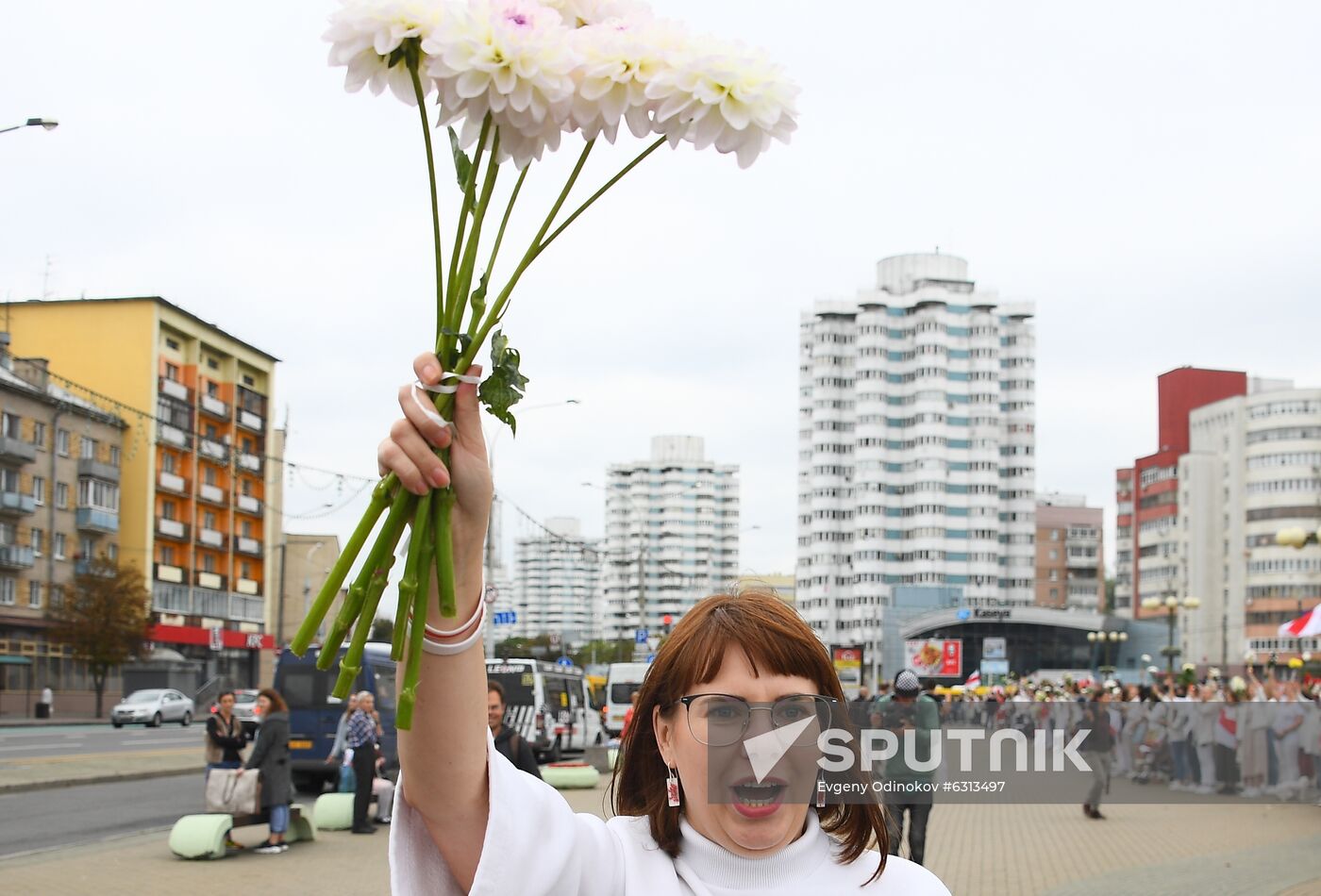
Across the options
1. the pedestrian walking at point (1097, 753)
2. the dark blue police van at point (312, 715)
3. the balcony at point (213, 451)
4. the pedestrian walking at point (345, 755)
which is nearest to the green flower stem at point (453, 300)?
the pedestrian walking at point (345, 755)

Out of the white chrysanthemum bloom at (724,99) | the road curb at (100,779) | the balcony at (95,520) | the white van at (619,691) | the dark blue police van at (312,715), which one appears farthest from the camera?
the balcony at (95,520)

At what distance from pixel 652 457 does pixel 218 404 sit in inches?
4536

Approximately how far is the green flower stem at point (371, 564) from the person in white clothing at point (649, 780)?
6 cm

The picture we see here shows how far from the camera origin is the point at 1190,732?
82.2 ft

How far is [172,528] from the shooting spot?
260 feet

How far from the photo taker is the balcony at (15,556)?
6425cm

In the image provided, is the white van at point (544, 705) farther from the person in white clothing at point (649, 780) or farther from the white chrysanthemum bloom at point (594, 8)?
the white chrysanthemum bloom at point (594, 8)

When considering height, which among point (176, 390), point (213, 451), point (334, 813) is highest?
point (176, 390)

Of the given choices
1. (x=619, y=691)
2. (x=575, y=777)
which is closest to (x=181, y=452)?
(x=619, y=691)

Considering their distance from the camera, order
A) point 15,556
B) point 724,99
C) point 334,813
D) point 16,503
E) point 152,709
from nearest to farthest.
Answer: point 724,99, point 334,813, point 152,709, point 15,556, point 16,503

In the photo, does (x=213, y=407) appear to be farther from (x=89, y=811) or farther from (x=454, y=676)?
(x=454, y=676)

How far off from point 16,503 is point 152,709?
17.7m

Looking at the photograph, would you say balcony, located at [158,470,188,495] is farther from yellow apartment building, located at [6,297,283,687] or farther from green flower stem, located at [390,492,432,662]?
green flower stem, located at [390,492,432,662]

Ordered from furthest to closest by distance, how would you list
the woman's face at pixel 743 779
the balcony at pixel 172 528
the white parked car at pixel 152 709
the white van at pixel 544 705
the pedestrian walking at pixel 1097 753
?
the balcony at pixel 172 528, the white parked car at pixel 152 709, the white van at pixel 544 705, the pedestrian walking at pixel 1097 753, the woman's face at pixel 743 779
